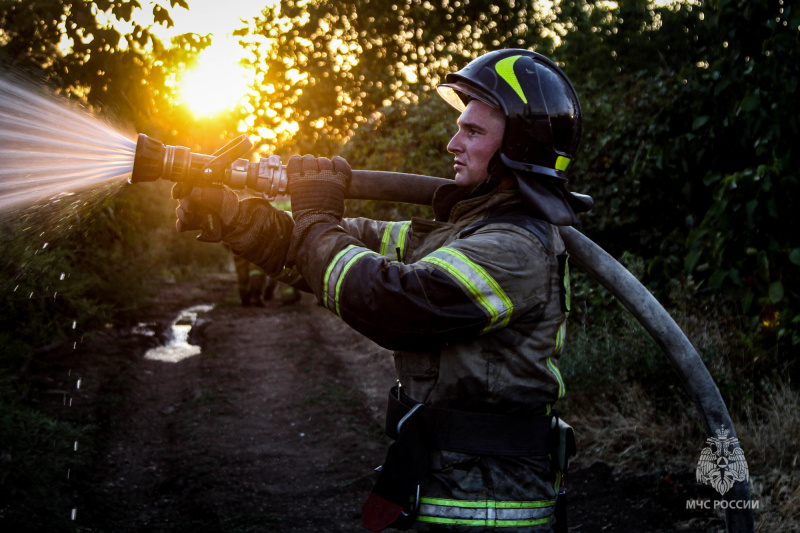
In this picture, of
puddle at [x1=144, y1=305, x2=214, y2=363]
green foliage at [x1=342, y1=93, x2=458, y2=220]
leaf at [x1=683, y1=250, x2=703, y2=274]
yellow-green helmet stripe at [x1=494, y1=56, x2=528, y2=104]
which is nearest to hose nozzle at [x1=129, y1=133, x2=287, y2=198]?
yellow-green helmet stripe at [x1=494, y1=56, x2=528, y2=104]

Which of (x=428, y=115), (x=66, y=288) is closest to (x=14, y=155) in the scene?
(x=66, y=288)

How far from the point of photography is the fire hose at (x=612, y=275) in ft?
8.13

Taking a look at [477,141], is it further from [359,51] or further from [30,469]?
[359,51]

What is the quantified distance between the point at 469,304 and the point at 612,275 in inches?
33.1

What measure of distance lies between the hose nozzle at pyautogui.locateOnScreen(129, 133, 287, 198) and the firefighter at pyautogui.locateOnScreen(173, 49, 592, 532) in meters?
0.06

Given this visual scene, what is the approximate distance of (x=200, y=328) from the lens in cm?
1145

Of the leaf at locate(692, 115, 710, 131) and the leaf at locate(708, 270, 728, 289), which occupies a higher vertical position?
the leaf at locate(692, 115, 710, 131)

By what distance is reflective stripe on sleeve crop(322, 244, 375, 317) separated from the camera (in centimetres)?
212

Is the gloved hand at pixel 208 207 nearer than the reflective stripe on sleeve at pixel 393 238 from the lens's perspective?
Yes

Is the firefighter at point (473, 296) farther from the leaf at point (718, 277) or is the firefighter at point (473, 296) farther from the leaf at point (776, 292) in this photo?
the leaf at point (718, 277)

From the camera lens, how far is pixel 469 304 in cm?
205

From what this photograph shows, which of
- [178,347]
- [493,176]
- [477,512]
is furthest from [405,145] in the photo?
[477,512]

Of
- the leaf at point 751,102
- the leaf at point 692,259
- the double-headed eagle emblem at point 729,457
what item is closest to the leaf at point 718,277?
the leaf at point 692,259

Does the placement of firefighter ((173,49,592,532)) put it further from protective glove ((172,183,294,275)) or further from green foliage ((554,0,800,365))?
green foliage ((554,0,800,365))
